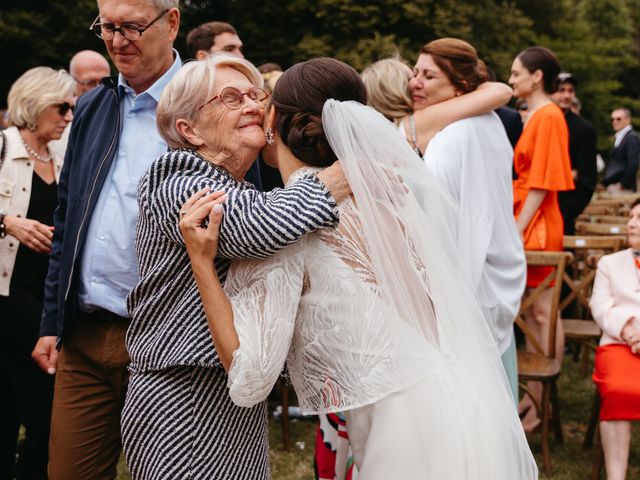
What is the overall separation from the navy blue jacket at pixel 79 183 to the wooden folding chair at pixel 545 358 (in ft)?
8.83

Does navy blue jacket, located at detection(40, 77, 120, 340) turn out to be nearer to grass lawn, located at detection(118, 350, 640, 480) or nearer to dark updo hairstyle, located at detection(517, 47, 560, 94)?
grass lawn, located at detection(118, 350, 640, 480)

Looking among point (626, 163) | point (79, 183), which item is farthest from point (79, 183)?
point (626, 163)

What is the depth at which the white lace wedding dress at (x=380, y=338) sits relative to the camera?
1960mm

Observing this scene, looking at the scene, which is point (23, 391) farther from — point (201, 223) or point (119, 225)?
point (201, 223)

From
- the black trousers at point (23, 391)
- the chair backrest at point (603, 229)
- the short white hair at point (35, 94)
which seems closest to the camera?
the black trousers at point (23, 391)

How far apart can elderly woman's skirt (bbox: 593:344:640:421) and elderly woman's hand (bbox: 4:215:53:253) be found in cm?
298

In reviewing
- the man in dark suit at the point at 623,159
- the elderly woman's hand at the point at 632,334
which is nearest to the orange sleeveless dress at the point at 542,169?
the elderly woman's hand at the point at 632,334

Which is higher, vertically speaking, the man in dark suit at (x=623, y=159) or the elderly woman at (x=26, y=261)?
the elderly woman at (x=26, y=261)

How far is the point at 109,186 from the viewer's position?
273cm

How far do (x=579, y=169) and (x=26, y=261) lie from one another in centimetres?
498

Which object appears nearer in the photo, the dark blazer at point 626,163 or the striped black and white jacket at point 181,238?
the striped black and white jacket at point 181,238

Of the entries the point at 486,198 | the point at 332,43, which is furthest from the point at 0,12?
the point at 486,198

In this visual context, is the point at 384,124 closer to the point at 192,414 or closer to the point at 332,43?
the point at 192,414

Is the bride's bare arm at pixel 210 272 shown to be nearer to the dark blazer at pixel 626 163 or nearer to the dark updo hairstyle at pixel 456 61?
the dark updo hairstyle at pixel 456 61
